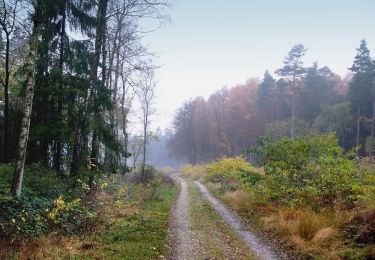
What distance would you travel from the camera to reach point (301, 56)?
169 ft

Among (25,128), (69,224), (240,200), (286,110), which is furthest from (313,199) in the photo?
(286,110)

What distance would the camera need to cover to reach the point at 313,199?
41.8ft

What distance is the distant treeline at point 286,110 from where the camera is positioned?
42.9 meters

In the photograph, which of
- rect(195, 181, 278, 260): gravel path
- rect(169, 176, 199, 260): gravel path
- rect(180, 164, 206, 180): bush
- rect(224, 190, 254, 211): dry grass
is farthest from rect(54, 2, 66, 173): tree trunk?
rect(180, 164, 206, 180): bush

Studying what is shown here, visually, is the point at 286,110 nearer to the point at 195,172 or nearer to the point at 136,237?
the point at 195,172

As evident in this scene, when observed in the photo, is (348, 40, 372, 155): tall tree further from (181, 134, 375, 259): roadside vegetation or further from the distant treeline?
(181, 134, 375, 259): roadside vegetation

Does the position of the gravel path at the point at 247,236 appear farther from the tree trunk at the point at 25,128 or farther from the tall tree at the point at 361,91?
the tall tree at the point at 361,91

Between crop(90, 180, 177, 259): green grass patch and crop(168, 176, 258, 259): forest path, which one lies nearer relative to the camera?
crop(90, 180, 177, 259): green grass patch

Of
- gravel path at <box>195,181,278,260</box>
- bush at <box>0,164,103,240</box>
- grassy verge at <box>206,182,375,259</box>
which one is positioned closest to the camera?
Result: grassy verge at <box>206,182,375,259</box>

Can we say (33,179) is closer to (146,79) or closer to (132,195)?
(132,195)

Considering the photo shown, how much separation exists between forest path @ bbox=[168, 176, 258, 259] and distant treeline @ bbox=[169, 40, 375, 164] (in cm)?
2711

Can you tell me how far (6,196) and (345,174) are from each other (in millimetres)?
10968

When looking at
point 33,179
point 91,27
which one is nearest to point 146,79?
point 91,27

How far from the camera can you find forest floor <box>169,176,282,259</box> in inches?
369
